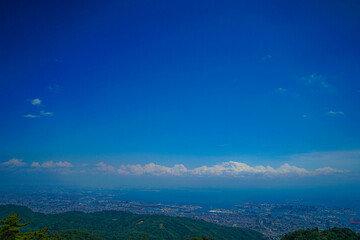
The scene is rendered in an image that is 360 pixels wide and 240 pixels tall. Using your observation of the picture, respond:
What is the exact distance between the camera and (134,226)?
63188 mm

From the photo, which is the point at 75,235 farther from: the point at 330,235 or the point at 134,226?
the point at 330,235

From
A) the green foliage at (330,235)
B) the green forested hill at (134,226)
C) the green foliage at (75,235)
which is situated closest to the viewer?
the green foliage at (330,235)

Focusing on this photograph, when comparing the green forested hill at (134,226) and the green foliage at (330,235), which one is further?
the green forested hill at (134,226)

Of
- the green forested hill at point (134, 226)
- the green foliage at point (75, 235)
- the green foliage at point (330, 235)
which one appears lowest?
the green forested hill at point (134, 226)

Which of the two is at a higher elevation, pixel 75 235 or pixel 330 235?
pixel 330 235

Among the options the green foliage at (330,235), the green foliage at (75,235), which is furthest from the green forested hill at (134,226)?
the green foliage at (330,235)

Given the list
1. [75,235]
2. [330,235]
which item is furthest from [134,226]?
[330,235]

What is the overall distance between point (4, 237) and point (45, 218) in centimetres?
6489

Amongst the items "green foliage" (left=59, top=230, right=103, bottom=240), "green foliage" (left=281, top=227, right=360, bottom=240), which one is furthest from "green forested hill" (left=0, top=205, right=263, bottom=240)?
"green foliage" (left=281, top=227, right=360, bottom=240)

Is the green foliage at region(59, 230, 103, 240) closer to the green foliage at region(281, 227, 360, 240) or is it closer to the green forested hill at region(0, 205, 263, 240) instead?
the green forested hill at region(0, 205, 263, 240)

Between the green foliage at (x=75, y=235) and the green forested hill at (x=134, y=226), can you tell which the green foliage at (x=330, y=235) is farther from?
the green foliage at (x=75, y=235)

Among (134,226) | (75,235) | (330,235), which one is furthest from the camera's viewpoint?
(134,226)

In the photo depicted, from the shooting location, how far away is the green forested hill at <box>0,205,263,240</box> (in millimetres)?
57500

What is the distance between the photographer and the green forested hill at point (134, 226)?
57.5 m
